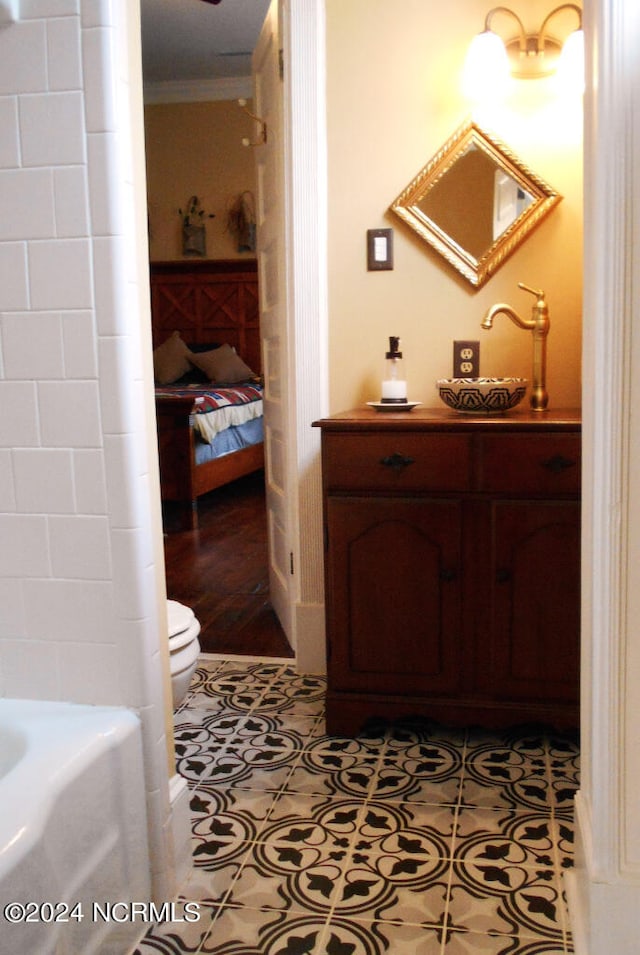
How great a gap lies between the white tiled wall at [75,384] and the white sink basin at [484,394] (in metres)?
1.08

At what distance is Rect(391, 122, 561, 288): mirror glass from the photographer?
267 centimetres

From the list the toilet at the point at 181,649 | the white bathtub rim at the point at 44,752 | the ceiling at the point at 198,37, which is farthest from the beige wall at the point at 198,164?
the white bathtub rim at the point at 44,752

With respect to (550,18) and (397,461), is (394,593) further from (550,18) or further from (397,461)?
(550,18)

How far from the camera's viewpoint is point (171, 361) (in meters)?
7.62

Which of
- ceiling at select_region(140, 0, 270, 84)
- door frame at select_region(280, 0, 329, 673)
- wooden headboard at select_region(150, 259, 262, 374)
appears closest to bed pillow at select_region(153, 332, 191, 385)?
wooden headboard at select_region(150, 259, 262, 374)

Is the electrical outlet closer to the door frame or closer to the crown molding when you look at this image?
the door frame

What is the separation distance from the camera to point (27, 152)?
1.56 meters

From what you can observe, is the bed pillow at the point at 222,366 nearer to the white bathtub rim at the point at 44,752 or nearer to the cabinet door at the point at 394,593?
the cabinet door at the point at 394,593

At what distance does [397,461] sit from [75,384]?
1023mm

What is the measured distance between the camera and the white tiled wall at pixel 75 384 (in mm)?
1524

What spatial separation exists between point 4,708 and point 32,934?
0.52 meters

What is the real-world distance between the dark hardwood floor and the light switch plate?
140 cm

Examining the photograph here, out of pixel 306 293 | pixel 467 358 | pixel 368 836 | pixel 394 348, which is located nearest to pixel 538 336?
pixel 467 358

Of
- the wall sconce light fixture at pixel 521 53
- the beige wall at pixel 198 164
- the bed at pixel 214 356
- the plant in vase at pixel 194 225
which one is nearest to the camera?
the wall sconce light fixture at pixel 521 53
